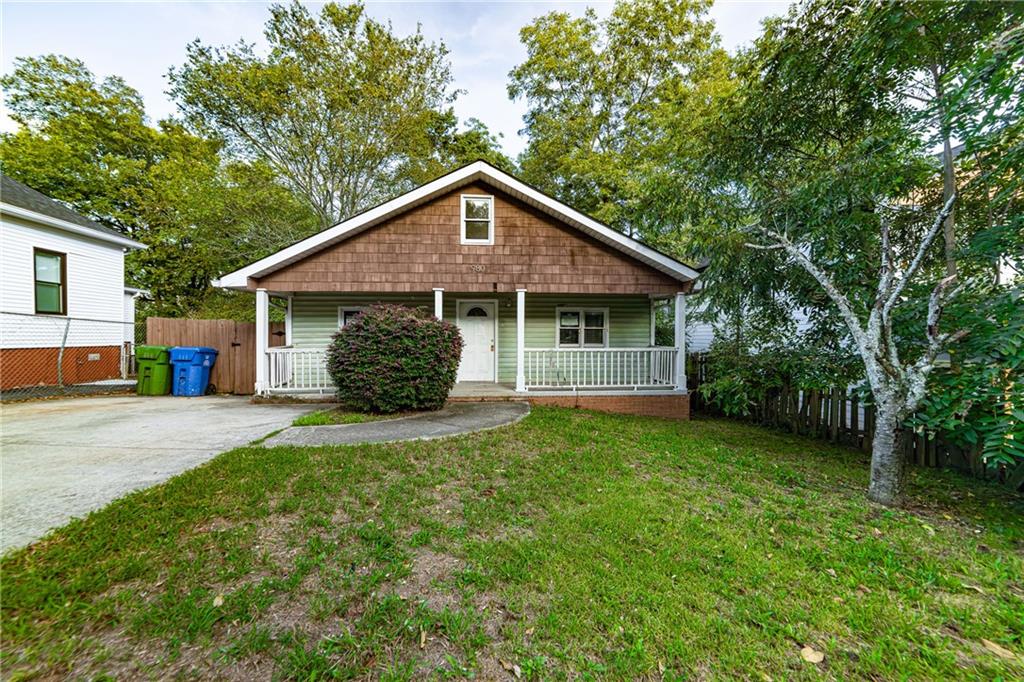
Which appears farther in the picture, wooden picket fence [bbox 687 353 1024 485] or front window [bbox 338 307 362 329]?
front window [bbox 338 307 362 329]

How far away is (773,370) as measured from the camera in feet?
22.6

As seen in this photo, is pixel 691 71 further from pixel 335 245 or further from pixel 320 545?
pixel 320 545

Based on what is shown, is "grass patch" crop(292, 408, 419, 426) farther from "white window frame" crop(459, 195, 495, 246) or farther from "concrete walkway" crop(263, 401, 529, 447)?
"white window frame" crop(459, 195, 495, 246)

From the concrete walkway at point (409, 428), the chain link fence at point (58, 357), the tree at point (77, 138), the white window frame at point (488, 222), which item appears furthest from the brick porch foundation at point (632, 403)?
the tree at point (77, 138)

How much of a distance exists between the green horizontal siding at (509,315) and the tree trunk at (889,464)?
6561 mm

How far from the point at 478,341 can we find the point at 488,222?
325 centimetres

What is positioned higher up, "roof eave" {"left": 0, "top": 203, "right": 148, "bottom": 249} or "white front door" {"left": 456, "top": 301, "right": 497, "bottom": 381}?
"roof eave" {"left": 0, "top": 203, "right": 148, "bottom": 249}

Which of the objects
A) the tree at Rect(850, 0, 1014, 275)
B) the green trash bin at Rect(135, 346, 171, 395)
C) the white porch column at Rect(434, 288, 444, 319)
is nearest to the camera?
the tree at Rect(850, 0, 1014, 275)

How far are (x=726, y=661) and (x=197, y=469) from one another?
4998 mm

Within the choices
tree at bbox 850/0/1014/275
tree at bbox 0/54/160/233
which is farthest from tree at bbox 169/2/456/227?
tree at bbox 850/0/1014/275

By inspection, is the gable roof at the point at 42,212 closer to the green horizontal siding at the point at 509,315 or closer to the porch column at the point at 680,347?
the green horizontal siding at the point at 509,315

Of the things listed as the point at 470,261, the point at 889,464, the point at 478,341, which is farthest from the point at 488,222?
the point at 889,464

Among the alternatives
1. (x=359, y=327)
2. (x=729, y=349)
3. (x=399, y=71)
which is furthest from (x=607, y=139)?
(x=359, y=327)

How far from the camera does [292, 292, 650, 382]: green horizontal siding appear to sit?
10391 millimetres
